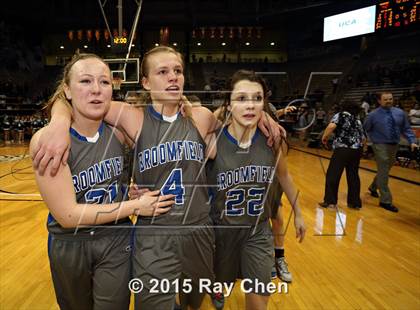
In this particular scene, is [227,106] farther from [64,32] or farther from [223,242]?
[64,32]

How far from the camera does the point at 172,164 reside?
1394 millimetres

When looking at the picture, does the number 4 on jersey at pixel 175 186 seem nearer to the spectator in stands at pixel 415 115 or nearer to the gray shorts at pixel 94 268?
the gray shorts at pixel 94 268

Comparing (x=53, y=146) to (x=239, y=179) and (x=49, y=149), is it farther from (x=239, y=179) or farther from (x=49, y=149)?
(x=239, y=179)

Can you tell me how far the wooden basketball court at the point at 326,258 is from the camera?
248 cm

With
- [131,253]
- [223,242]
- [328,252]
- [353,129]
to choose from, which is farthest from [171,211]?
[353,129]

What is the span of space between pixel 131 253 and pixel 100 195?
287 millimetres

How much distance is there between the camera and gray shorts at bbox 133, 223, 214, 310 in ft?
4.50

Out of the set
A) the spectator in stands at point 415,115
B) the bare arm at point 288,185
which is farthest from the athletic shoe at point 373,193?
the bare arm at point 288,185

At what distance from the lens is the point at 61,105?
4.55 feet

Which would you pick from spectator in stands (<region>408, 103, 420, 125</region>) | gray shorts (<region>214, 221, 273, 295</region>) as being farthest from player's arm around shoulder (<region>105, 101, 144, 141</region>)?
spectator in stands (<region>408, 103, 420, 125</region>)

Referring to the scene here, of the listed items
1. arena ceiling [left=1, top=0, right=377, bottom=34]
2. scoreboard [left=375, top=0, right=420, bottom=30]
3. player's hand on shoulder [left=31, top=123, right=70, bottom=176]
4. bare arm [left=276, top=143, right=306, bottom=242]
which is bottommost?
bare arm [left=276, top=143, right=306, bottom=242]

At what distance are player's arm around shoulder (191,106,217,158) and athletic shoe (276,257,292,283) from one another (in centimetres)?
153

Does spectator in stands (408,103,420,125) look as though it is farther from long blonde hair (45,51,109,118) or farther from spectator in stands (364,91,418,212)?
long blonde hair (45,51,109,118)

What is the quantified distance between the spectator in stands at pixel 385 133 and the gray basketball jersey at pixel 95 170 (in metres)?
4.18
